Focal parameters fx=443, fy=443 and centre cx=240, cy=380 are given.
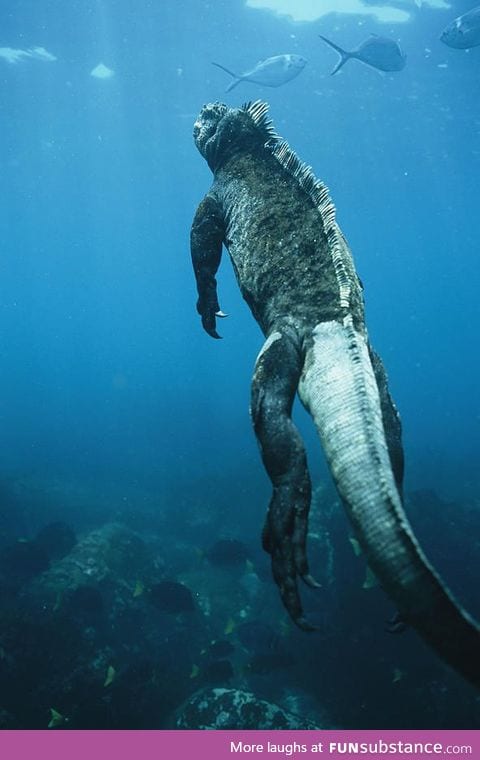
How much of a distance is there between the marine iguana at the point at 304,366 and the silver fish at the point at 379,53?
37.4ft

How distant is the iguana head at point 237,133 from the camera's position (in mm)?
3787

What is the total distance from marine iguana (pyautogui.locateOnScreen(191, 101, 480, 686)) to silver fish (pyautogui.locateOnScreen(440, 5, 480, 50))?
11.1 m

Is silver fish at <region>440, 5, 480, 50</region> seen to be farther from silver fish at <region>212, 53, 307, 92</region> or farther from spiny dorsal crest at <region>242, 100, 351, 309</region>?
spiny dorsal crest at <region>242, 100, 351, 309</region>

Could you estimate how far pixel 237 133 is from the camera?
3.89 metres

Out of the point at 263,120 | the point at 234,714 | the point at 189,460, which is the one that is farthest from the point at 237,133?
the point at 189,460

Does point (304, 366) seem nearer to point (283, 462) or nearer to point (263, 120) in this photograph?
point (283, 462)

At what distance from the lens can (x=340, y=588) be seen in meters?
10.1

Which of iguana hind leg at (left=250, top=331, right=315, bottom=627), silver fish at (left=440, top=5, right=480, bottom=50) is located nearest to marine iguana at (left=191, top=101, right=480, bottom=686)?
iguana hind leg at (left=250, top=331, right=315, bottom=627)

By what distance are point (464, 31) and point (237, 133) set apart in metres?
11.6

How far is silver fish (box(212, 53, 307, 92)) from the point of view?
13.3 m

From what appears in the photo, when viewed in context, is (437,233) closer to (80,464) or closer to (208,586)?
(80,464)

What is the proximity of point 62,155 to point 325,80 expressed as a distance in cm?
2067

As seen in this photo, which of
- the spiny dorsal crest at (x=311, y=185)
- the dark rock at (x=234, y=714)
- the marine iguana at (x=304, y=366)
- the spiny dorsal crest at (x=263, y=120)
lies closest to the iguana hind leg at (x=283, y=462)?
the marine iguana at (x=304, y=366)
